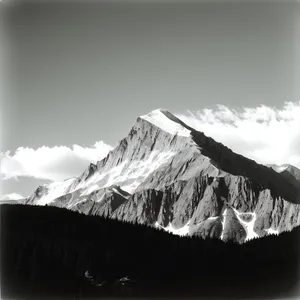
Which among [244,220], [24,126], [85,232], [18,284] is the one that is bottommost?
[18,284]

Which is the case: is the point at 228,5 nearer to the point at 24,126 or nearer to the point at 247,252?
the point at 24,126

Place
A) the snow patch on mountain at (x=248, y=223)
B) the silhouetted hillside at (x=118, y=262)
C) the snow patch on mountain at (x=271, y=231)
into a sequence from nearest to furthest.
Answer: the silhouetted hillside at (x=118, y=262), the snow patch on mountain at (x=271, y=231), the snow patch on mountain at (x=248, y=223)

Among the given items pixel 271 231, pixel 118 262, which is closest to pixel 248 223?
pixel 271 231

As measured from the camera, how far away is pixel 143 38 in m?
31.7

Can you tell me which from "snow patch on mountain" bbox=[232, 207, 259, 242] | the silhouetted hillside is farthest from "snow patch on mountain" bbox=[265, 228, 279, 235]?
the silhouetted hillside

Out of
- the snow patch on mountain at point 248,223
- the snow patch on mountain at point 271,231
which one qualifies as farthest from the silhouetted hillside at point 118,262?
the snow patch on mountain at point 271,231

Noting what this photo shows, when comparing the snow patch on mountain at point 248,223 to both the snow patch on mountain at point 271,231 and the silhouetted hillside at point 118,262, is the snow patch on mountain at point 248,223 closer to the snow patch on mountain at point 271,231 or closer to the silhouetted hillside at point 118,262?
the snow patch on mountain at point 271,231

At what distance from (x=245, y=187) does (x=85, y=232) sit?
139399mm

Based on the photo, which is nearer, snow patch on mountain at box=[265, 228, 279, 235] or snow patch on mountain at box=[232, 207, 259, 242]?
snow patch on mountain at box=[265, 228, 279, 235]

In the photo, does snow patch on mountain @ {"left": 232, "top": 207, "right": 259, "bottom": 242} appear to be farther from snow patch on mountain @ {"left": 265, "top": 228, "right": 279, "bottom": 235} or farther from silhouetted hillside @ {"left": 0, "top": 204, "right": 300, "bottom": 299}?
silhouetted hillside @ {"left": 0, "top": 204, "right": 300, "bottom": 299}

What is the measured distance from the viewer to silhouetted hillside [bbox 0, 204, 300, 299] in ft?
144


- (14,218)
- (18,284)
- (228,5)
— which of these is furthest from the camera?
(14,218)

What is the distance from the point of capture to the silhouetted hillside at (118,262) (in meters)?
43.9

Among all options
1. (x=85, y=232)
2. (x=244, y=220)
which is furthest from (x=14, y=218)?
(x=244, y=220)
